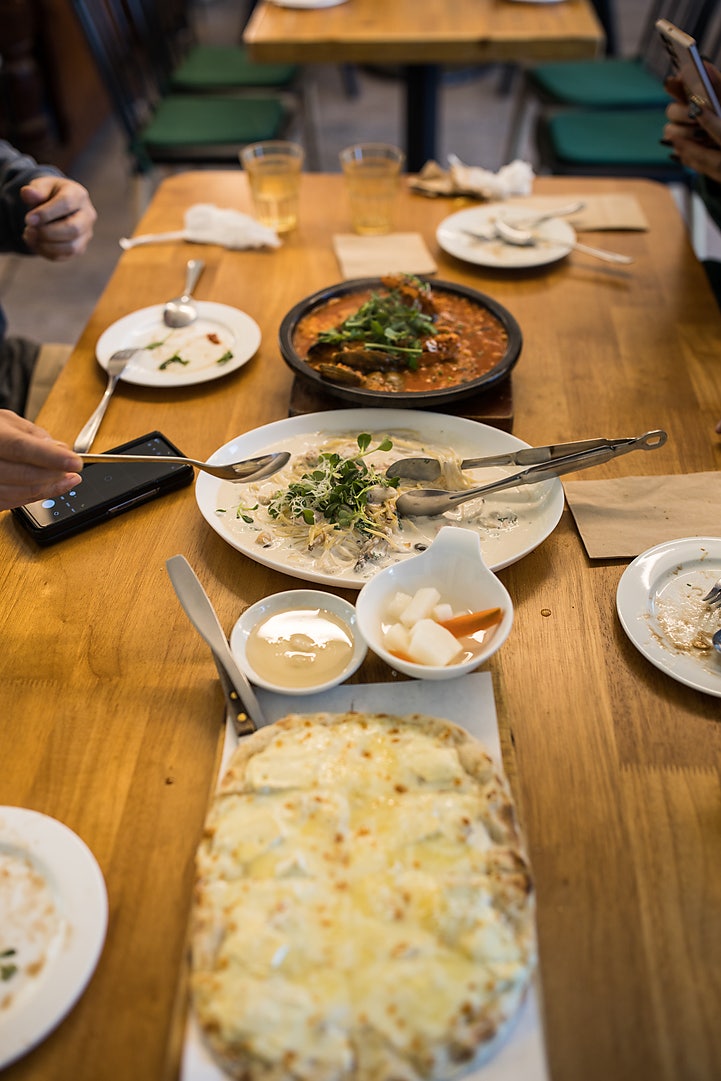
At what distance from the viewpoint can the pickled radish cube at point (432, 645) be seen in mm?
1132

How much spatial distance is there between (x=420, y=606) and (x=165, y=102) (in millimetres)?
3938

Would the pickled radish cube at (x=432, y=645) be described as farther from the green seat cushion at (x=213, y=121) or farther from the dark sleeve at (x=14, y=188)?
the green seat cushion at (x=213, y=121)

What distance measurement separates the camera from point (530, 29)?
11.2ft

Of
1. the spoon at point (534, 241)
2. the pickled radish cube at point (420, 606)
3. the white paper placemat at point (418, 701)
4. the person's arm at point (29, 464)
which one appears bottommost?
the white paper placemat at point (418, 701)

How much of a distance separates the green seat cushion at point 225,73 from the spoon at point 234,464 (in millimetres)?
3599

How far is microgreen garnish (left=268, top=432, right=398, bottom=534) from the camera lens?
4.67 ft

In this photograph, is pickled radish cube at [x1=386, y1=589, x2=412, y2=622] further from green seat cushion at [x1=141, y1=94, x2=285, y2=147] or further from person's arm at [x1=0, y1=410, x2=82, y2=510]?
green seat cushion at [x1=141, y1=94, x2=285, y2=147]

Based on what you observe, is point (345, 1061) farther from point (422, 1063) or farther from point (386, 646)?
point (386, 646)

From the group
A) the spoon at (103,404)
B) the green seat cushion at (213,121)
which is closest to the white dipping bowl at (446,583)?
the spoon at (103,404)

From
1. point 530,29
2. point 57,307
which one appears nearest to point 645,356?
point 530,29

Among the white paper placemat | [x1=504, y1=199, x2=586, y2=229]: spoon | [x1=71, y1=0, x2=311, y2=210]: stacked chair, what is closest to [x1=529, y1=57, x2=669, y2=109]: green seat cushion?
[x1=71, y1=0, x2=311, y2=210]: stacked chair

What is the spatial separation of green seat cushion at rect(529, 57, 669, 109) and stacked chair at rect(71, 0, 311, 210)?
1334mm

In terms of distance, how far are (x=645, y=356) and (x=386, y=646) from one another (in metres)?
1.17

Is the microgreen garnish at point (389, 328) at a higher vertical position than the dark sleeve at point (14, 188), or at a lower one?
lower
